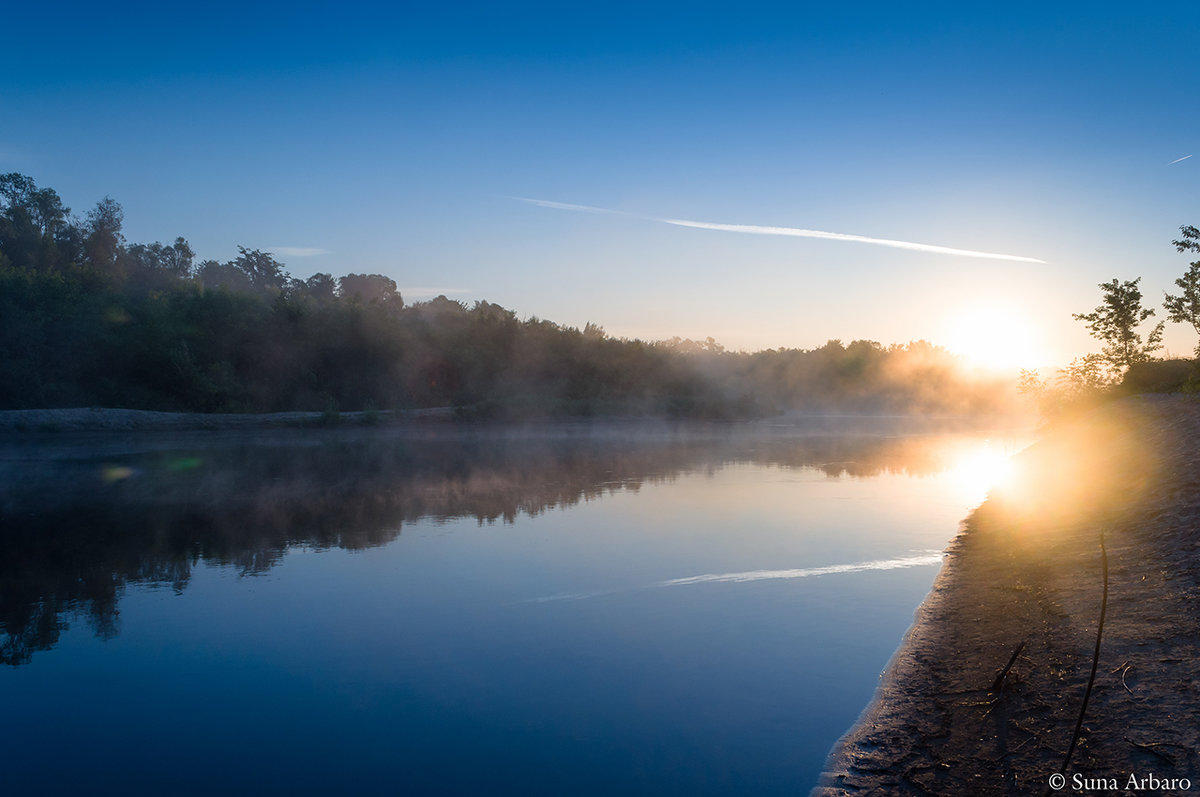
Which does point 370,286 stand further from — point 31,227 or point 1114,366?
point 1114,366

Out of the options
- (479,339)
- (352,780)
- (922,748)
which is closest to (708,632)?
(922,748)

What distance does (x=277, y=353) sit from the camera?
3931cm

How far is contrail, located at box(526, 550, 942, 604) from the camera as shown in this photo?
7.55 metres

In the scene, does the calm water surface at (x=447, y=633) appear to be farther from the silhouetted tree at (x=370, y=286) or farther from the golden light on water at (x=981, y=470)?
the silhouetted tree at (x=370, y=286)

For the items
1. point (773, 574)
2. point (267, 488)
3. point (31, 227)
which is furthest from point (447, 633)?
point (31, 227)

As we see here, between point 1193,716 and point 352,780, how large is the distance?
4.21 meters

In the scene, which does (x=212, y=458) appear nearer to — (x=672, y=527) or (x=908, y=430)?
(x=672, y=527)

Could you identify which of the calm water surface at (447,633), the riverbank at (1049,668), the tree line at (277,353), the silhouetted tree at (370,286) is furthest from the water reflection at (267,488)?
the silhouetted tree at (370,286)

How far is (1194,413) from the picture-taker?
1260 cm

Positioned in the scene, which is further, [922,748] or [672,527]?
[672,527]

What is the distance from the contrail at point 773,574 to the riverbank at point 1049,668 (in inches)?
20.1

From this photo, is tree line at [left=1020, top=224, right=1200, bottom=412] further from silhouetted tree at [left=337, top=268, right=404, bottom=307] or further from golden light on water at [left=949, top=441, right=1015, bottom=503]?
silhouetted tree at [left=337, top=268, right=404, bottom=307]

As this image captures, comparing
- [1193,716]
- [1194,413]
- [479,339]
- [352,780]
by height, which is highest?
[479,339]

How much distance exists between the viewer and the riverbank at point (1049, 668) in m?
3.74
